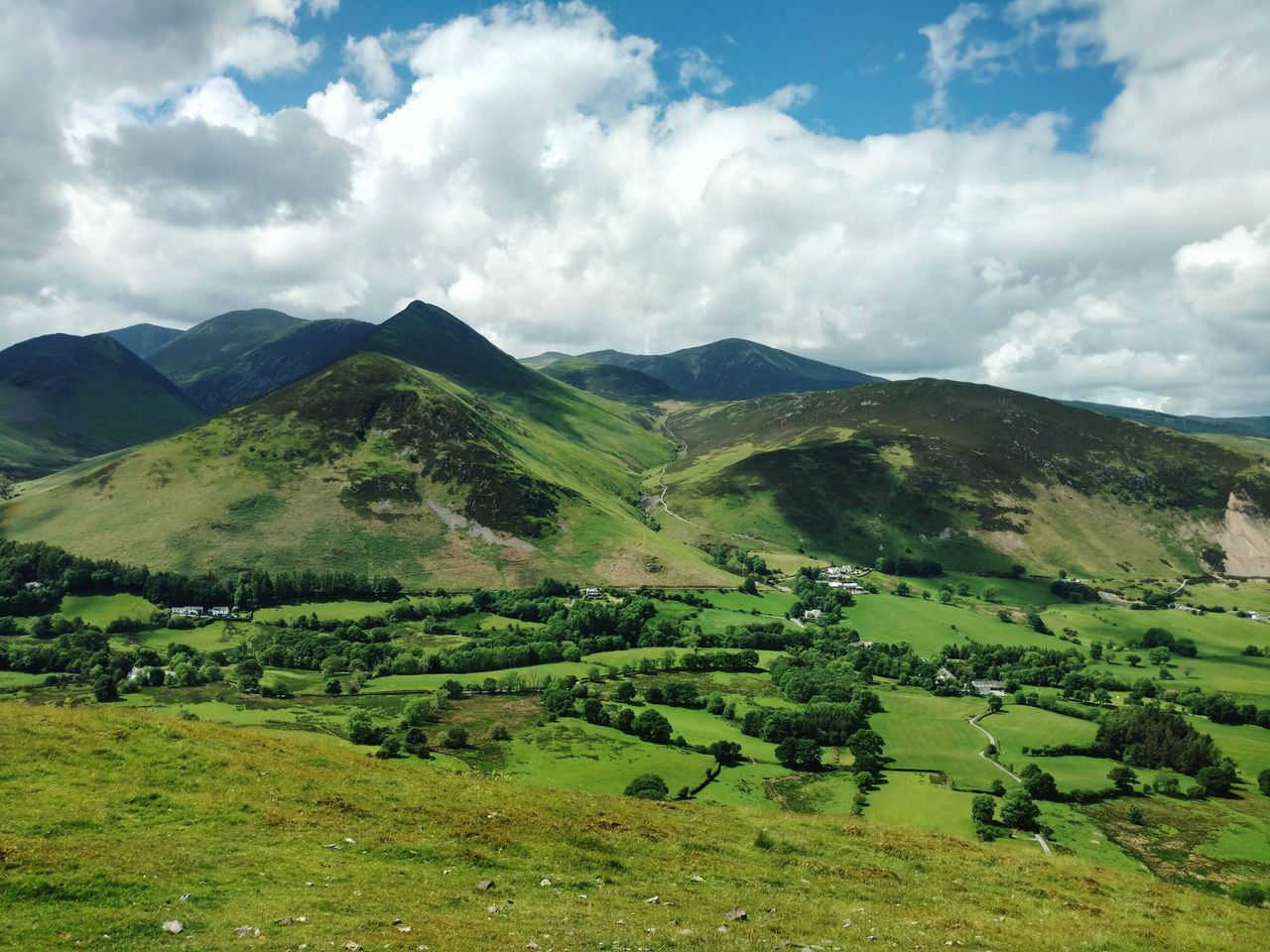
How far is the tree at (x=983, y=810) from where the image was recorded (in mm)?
79688

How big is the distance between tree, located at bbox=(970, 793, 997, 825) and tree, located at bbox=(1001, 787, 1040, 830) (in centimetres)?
133

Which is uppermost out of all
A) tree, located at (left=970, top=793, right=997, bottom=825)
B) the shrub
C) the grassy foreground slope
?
the grassy foreground slope

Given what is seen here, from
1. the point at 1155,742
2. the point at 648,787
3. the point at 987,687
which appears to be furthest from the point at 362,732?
the point at 987,687

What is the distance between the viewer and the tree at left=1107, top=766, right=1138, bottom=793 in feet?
326

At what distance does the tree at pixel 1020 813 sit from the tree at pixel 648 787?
129ft

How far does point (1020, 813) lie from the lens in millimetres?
79562

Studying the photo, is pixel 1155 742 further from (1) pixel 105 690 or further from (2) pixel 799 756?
(1) pixel 105 690

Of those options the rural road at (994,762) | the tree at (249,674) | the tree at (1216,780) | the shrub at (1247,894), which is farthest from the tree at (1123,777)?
the tree at (249,674)

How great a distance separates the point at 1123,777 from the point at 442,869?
108567mm

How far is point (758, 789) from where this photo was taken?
297ft

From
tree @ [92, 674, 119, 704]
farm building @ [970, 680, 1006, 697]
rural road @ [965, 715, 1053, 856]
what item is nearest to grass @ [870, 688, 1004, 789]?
rural road @ [965, 715, 1053, 856]

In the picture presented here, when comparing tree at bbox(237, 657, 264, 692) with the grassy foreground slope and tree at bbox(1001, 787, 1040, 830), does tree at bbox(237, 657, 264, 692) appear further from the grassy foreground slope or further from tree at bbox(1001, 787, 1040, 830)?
tree at bbox(1001, 787, 1040, 830)

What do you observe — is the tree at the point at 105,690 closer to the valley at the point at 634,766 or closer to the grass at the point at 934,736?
the valley at the point at 634,766

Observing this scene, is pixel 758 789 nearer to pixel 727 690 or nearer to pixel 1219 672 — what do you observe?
pixel 727 690
